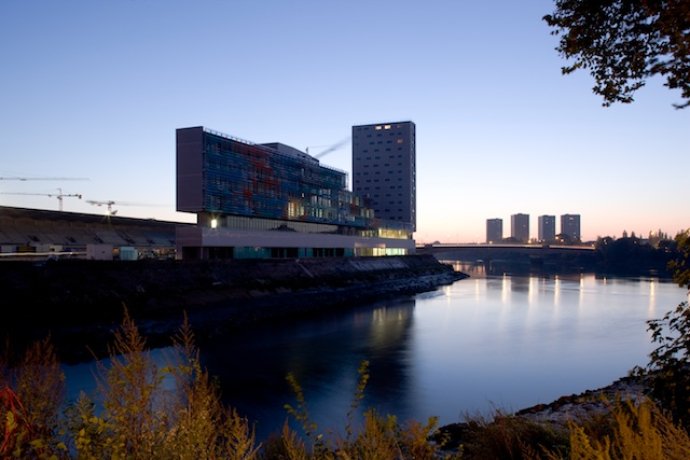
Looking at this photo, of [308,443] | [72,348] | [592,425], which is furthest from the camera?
[72,348]

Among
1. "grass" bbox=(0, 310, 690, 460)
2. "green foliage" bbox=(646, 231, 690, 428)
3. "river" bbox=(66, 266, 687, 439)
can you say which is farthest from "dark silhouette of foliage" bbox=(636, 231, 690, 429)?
"river" bbox=(66, 266, 687, 439)

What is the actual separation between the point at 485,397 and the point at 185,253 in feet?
177

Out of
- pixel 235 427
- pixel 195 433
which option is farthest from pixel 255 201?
pixel 195 433

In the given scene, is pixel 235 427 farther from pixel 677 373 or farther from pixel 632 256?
pixel 632 256

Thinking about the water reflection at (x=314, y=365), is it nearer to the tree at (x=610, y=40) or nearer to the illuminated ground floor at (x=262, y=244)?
the tree at (x=610, y=40)

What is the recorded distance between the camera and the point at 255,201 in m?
82.2

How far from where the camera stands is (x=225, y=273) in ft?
208

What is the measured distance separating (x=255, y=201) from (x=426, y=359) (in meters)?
53.1

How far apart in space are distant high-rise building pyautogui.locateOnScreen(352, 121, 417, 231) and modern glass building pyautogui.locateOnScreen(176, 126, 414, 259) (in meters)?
68.3

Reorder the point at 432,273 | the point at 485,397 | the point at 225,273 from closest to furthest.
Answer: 1. the point at 485,397
2. the point at 225,273
3. the point at 432,273

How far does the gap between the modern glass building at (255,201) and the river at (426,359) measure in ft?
82.1

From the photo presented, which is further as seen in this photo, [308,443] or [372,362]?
[372,362]

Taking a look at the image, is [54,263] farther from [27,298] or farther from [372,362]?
[372,362]

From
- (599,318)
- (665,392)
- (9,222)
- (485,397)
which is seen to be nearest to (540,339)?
(599,318)
